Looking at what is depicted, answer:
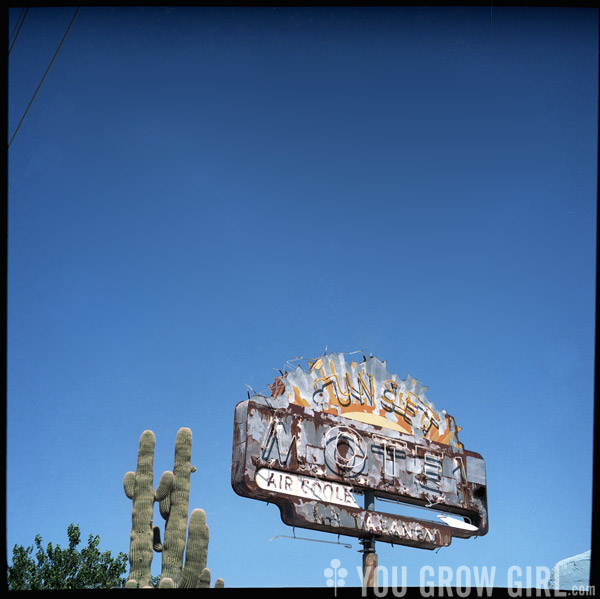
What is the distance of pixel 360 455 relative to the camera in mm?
17625

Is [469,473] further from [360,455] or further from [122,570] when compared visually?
[122,570]

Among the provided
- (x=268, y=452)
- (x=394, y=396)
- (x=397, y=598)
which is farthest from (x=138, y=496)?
(x=397, y=598)

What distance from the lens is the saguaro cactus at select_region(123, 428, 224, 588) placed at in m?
18.8

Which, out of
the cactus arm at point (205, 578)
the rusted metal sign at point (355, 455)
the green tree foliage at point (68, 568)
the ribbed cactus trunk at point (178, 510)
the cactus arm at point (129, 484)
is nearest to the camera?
the rusted metal sign at point (355, 455)

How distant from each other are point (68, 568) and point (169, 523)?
13305 mm

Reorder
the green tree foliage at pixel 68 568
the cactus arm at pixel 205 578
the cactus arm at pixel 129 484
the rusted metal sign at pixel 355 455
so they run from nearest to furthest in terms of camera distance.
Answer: the rusted metal sign at pixel 355 455
the cactus arm at pixel 205 578
the cactus arm at pixel 129 484
the green tree foliage at pixel 68 568

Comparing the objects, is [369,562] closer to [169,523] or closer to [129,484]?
[169,523]

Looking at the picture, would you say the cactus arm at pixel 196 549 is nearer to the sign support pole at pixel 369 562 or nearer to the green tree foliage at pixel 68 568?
the sign support pole at pixel 369 562

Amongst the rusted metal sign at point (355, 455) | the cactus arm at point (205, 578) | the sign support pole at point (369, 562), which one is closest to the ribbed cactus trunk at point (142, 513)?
the cactus arm at point (205, 578)

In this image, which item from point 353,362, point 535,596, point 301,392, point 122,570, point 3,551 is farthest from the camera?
point 122,570

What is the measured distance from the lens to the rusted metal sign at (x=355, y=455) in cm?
1598

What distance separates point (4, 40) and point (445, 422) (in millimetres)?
14478

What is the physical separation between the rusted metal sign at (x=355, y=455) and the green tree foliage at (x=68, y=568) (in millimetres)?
15526

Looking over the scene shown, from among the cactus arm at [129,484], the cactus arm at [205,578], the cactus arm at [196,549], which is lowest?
the cactus arm at [205,578]
